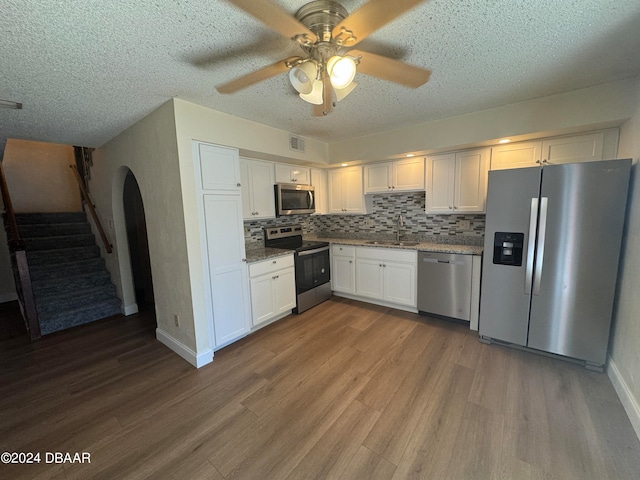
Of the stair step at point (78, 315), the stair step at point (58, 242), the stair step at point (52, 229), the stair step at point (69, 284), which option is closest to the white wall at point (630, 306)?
the stair step at point (78, 315)

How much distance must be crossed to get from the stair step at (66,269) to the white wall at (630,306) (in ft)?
20.0

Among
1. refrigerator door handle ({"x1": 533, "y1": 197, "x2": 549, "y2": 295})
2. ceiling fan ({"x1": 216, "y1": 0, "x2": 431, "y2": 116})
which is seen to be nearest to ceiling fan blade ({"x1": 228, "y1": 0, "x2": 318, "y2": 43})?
ceiling fan ({"x1": 216, "y1": 0, "x2": 431, "y2": 116})

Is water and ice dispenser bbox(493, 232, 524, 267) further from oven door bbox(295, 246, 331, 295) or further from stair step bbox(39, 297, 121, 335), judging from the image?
stair step bbox(39, 297, 121, 335)

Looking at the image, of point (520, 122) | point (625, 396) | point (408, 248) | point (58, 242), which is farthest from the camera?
point (58, 242)

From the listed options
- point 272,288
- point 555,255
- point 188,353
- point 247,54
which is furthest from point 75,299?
point 555,255

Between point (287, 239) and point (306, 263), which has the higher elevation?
A: point (287, 239)

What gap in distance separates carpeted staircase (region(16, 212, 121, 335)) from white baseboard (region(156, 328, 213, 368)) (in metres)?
1.62

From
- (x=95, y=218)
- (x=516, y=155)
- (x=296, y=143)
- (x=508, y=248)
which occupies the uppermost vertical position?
Answer: (x=296, y=143)

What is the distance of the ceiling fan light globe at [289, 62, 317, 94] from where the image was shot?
4.32 ft

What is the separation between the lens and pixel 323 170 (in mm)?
4250

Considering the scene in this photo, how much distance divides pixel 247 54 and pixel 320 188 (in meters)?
2.66

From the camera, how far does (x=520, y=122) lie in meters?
2.45

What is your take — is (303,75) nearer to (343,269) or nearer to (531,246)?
(531,246)

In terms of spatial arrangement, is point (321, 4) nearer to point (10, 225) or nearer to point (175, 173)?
point (175, 173)
